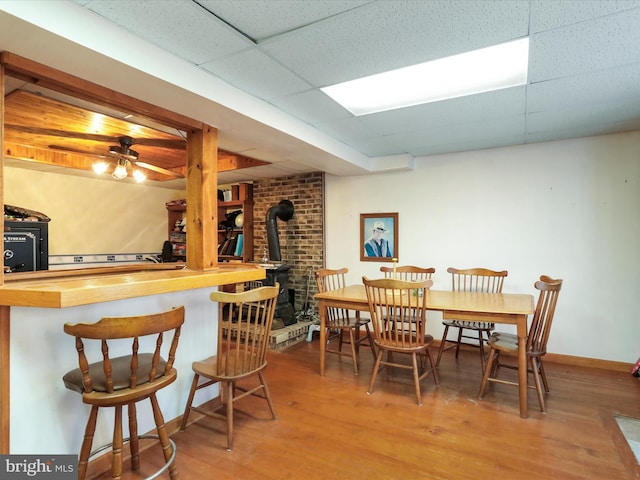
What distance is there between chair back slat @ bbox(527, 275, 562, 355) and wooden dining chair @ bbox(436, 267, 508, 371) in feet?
1.84

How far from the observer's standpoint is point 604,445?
6.91ft

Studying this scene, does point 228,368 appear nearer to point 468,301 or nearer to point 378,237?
point 468,301

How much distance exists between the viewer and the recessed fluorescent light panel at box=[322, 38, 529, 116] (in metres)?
2.02

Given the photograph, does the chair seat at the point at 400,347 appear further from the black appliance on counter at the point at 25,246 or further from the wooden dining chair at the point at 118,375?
the black appliance on counter at the point at 25,246

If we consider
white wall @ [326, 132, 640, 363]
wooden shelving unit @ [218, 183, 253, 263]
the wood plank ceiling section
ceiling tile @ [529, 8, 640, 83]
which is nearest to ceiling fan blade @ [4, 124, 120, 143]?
the wood plank ceiling section

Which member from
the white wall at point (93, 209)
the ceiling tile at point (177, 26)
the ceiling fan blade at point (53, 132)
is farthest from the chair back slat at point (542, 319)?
the white wall at point (93, 209)

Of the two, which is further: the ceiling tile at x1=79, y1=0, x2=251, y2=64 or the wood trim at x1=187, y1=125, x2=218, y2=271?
the wood trim at x1=187, y1=125, x2=218, y2=271

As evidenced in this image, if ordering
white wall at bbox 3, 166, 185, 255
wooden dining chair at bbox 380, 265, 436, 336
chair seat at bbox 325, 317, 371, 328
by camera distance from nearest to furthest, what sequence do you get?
1. chair seat at bbox 325, 317, 371, 328
2. wooden dining chair at bbox 380, 265, 436, 336
3. white wall at bbox 3, 166, 185, 255

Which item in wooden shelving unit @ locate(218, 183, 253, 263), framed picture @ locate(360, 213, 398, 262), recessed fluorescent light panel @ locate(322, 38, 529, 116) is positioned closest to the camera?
recessed fluorescent light panel @ locate(322, 38, 529, 116)

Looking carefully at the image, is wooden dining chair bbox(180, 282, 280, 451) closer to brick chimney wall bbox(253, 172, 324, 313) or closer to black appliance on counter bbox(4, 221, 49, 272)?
black appliance on counter bbox(4, 221, 49, 272)

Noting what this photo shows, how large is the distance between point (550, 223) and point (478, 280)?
0.92 meters

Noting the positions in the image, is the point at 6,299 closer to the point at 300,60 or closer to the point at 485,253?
the point at 300,60

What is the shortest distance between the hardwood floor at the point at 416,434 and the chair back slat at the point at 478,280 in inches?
36.8

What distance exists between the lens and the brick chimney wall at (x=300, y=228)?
4.92 metres
